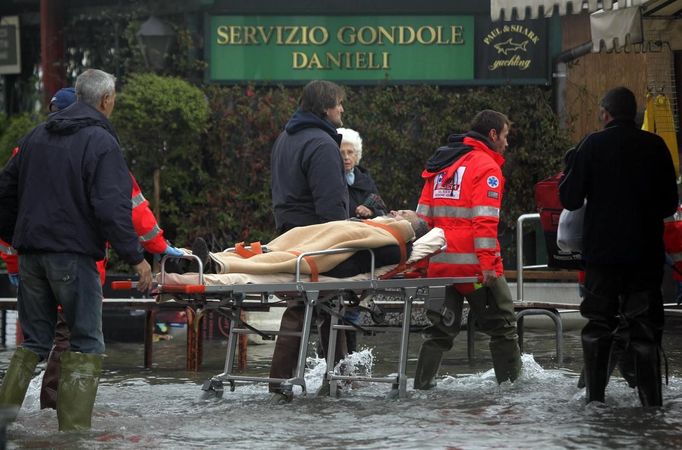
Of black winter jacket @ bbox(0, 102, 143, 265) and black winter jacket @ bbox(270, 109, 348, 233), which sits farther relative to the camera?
black winter jacket @ bbox(270, 109, 348, 233)

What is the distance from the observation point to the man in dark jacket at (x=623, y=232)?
8008 millimetres

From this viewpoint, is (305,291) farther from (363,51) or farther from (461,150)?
(363,51)

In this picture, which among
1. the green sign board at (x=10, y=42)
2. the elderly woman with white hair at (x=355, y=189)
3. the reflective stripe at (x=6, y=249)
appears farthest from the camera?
→ the green sign board at (x=10, y=42)

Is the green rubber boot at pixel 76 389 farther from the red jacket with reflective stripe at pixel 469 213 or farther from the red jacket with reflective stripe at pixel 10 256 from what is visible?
the red jacket with reflective stripe at pixel 469 213

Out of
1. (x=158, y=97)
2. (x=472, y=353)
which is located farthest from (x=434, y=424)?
(x=158, y=97)

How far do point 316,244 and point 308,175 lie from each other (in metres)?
0.73

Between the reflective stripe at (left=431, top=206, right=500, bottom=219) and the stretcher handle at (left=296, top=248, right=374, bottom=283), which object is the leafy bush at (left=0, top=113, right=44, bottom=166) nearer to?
the reflective stripe at (left=431, top=206, right=500, bottom=219)

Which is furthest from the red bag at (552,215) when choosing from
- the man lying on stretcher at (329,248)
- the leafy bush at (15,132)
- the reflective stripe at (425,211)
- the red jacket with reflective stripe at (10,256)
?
the leafy bush at (15,132)

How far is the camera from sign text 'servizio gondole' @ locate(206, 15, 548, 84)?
55.2 ft

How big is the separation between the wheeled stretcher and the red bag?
79 cm

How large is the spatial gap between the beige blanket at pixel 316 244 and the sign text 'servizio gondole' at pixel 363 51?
849 cm

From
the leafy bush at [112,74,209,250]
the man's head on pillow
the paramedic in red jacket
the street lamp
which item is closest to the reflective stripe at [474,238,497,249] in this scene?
the paramedic in red jacket

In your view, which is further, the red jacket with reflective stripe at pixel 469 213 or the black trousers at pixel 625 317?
the red jacket with reflective stripe at pixel 469 213

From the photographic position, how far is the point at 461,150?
29.7ft
